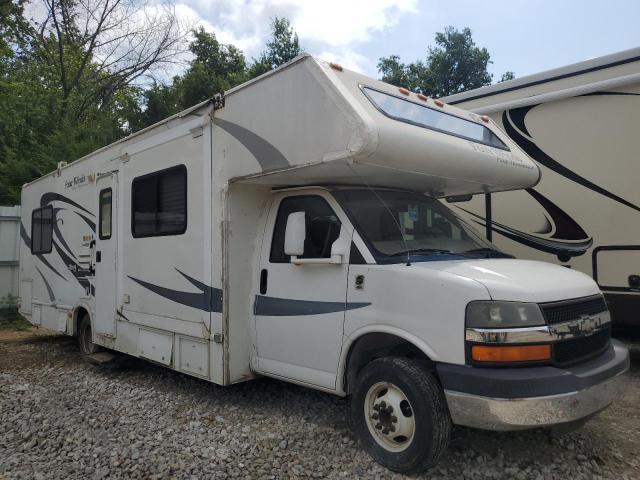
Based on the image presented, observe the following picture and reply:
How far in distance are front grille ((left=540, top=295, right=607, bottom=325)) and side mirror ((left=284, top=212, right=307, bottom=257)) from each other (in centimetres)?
176

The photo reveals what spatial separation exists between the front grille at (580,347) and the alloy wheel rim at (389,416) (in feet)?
3.22

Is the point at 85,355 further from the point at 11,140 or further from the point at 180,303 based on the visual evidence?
the point at 11,140

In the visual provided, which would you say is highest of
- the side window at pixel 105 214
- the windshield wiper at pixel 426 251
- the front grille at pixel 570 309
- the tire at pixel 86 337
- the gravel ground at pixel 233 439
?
the side window at pixel 105 214

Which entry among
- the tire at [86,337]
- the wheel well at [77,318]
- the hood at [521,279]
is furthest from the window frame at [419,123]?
the wheel well at [77,318]

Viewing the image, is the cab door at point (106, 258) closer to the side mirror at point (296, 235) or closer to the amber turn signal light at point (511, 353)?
the side mirror at point (296, 235)

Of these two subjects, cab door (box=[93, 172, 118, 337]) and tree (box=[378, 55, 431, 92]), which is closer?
cab door (box=[93, 172, 118, 337])

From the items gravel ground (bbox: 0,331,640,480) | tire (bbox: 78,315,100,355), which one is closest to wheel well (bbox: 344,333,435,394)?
gravel ground (bbox: 0,331,640,480)

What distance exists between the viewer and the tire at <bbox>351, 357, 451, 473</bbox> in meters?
3.26

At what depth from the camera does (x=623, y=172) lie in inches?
218

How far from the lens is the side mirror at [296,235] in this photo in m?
4.03

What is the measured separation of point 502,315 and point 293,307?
1746mm

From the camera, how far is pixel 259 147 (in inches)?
169

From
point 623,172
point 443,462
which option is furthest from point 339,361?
point 623,172

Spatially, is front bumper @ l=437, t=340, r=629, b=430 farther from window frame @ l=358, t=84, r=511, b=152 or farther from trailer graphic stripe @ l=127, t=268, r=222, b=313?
trailer graphic stripe @ l=127, t=268, r=222, b=313
